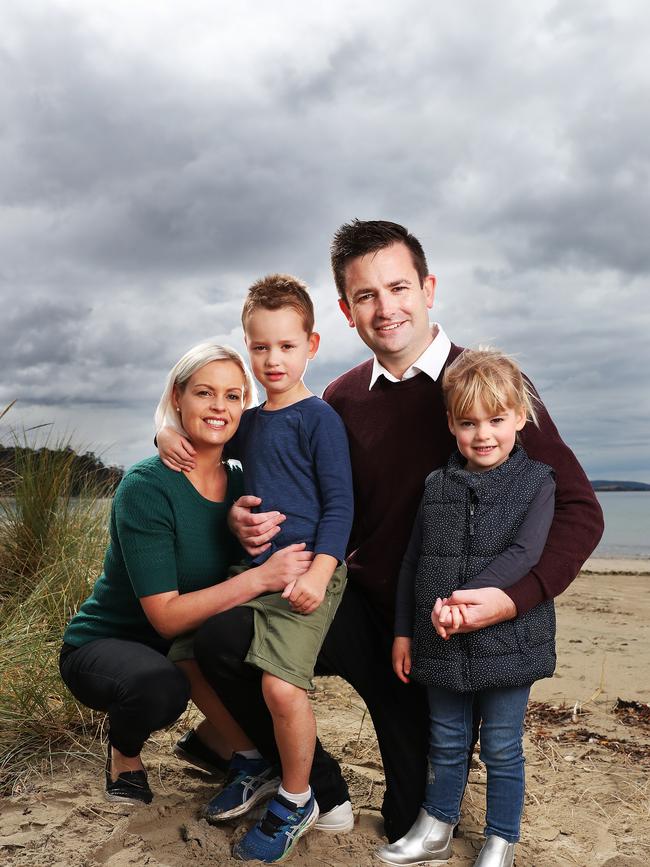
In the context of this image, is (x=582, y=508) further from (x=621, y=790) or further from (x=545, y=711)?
(x=545, y=711)

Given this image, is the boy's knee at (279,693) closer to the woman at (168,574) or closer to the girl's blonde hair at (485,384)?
the woman at (168,574)

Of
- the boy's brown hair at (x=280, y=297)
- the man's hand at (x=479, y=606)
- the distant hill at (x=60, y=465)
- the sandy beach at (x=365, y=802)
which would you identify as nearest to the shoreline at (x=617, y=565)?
the sandy beach at (x=365, y=802)

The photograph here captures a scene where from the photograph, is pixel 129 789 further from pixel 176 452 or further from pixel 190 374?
pixel 190 374

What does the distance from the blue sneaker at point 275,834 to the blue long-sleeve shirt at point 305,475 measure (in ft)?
2.71

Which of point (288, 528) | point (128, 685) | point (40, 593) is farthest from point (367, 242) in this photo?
point (40, 593)

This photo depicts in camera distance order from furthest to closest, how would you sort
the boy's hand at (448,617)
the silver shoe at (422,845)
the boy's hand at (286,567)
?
the silver shoe at (422,845)
the boy's hand at (286,567)
the boy's hand at (448,617)

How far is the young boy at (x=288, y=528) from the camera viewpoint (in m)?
2.66

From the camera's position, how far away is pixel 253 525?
9.09 ft

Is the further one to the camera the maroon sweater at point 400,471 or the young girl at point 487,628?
the maroon sweater at point 400,471

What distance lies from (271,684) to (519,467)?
1.09m

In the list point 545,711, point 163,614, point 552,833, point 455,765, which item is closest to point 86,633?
point 163,614

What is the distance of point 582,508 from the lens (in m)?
2.86

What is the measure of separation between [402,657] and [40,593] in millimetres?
2714

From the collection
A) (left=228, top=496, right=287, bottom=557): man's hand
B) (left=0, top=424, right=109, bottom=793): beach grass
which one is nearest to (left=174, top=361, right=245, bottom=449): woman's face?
(left=228, top=496, right=287, bottom=557): man's hand
